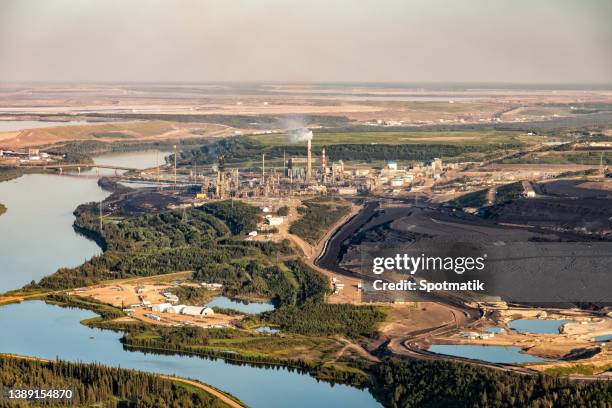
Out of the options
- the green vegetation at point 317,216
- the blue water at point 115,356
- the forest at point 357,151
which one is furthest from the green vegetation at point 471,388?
the forest at point 357,151

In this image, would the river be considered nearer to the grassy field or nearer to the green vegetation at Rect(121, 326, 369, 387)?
the green vegetation at Rect(121, 326, 369, 387)

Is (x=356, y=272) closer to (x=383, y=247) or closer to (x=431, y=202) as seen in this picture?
(x=383, y=247)

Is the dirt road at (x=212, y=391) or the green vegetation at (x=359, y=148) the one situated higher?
the green vegetation at (x=359, y=148)

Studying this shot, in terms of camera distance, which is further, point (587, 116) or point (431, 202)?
point (587, 116)

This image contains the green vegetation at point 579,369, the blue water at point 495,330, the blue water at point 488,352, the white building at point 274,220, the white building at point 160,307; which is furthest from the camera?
the white building at point 274,220

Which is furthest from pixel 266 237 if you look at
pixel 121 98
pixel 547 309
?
pixel 121 98

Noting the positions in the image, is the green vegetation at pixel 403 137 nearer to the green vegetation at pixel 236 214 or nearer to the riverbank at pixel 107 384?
the green vegetation at pixel 236 214

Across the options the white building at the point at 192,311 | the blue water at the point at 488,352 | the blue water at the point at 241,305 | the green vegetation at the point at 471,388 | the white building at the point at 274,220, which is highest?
the white building at the point at 274,220
